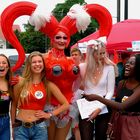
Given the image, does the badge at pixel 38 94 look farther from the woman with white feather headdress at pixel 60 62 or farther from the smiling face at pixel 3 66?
the smiling face at pixel 3 66

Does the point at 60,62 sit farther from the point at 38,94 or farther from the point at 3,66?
the point at 3,66

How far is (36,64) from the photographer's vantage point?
411cm

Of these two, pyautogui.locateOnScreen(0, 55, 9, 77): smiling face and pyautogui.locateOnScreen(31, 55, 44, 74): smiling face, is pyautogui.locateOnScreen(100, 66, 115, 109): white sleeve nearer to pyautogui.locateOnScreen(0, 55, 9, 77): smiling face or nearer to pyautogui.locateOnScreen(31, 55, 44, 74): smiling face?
pyautogui.locateOnScreen(31, 55, 44, 74): smiling face

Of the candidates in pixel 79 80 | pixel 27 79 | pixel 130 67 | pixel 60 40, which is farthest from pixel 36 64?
pixel 130 67

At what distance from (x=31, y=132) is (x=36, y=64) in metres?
0.74

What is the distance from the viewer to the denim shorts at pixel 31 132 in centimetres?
400

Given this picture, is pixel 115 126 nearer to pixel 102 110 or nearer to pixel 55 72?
pixel 102 110

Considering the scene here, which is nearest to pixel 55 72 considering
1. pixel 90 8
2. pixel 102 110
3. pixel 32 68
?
pixel 32 68

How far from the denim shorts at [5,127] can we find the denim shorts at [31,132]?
0.28 feet

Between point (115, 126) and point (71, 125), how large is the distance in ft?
2.79

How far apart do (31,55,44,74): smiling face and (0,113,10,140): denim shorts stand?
0.56 metres

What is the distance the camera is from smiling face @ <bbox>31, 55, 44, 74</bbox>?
13.5 feet

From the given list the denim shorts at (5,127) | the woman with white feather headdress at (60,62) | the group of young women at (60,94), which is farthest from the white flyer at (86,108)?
the denim shorts at (5,127)

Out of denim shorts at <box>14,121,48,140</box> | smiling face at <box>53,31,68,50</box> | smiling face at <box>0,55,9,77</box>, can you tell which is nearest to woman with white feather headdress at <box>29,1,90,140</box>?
smiling face at <box>53,31,68,50</box>
